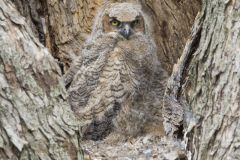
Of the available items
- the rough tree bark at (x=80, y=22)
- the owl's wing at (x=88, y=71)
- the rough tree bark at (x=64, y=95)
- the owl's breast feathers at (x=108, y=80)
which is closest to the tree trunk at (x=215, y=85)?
the rough tree bark at (x=64, y=95)

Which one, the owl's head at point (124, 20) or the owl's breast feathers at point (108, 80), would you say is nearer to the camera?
the owl's breast feathers at point (108, 80)

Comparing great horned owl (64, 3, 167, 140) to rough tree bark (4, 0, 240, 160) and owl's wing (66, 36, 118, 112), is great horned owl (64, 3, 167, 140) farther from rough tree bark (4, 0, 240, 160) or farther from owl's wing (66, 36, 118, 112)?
rough tree bark (4, 0, 240, 160)

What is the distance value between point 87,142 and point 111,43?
2.72 feet

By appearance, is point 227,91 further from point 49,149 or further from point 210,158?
point 49,149

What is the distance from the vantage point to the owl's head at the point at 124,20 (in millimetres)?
4617

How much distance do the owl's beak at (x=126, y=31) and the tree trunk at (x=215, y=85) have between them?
1298 mm

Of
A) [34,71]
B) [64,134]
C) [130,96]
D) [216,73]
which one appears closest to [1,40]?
[34,71]

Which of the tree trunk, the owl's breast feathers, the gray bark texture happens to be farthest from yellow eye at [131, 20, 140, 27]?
the gray bark texture

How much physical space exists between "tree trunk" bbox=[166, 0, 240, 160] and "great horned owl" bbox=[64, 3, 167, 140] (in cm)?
109

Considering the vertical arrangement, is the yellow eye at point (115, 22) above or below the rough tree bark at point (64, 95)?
above

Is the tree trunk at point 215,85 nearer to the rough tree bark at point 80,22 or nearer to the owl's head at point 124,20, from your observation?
the owl's head at point 124,20

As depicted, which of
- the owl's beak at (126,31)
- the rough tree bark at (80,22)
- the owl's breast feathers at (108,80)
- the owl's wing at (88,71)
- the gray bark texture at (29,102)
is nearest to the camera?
the gray bark texture at (29,102)

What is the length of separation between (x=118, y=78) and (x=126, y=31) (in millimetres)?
455

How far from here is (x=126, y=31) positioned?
463 cm
